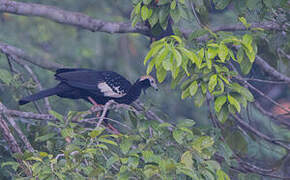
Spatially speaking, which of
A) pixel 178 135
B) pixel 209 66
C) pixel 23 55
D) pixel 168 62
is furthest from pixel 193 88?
pixel 23 55

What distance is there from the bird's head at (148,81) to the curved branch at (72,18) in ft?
1.80

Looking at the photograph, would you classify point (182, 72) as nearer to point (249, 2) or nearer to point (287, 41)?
point (249, 2)

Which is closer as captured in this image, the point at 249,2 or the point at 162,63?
the point at 162,63

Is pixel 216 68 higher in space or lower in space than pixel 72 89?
higher

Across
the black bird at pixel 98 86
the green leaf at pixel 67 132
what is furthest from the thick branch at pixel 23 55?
the green leaf at pixel 67 132

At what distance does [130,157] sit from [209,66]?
2.79 feet

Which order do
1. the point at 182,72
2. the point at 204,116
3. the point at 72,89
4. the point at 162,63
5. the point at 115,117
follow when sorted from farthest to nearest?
the point at 204,116 < the point at 115,117 < the point at 72,89 < the point at 182,72 < the point at 162,63

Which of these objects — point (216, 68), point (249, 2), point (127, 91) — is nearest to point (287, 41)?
point (249, 2)

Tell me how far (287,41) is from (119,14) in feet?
14.1

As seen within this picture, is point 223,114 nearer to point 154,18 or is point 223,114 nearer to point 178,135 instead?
point 178,135

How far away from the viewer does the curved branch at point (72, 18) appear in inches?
197

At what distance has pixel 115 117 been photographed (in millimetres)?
5656

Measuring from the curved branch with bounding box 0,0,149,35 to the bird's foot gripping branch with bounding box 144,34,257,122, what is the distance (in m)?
1.58

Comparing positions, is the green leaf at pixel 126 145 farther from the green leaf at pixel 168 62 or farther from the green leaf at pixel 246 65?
the green leaf at pixel 246 65
